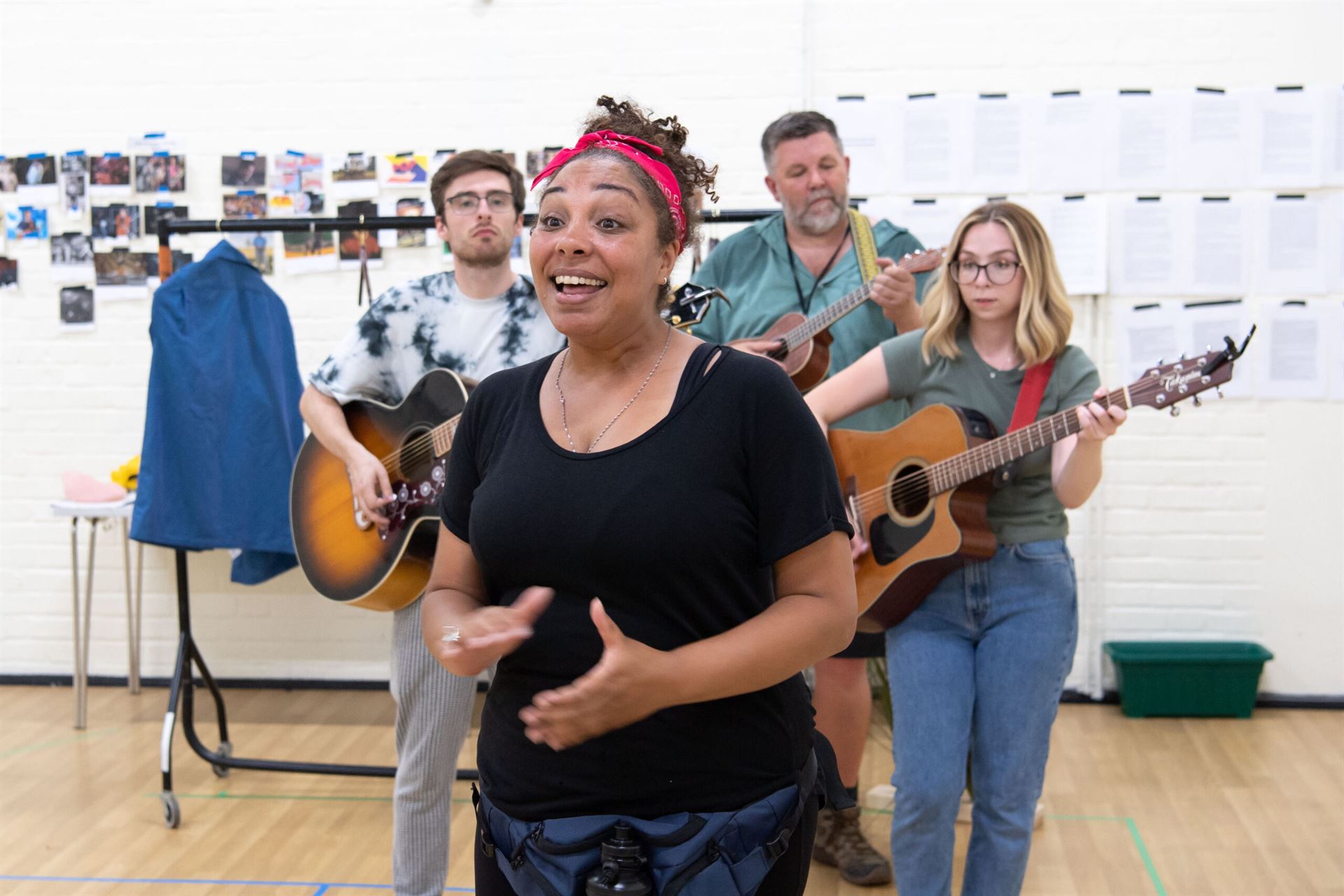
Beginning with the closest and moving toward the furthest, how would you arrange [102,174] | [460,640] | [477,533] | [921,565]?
[460,640], [477,533], [921,565], [102,174]

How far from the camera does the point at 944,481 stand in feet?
8.81

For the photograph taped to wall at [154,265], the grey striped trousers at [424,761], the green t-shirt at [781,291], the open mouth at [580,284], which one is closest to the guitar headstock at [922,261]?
the green t-shirt at [781,291]

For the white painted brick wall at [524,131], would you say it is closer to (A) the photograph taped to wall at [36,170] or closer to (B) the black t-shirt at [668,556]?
(A) the photograph taped to wall at [36,170]

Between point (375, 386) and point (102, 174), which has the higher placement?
point (102, 174)

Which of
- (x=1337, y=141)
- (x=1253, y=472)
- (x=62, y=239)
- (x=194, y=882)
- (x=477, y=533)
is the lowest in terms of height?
(x=194, y=882)

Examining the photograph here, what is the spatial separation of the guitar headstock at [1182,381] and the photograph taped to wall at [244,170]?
3653mm

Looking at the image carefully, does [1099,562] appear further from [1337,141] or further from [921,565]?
[921,565]

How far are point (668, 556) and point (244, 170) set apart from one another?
4131mm

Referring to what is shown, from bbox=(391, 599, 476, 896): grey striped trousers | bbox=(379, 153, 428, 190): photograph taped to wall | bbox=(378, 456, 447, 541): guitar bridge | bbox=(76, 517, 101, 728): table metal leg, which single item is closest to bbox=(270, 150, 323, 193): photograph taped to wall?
bbox=(379, 153, 428, 190): photograph taped to wall

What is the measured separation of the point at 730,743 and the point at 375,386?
181 cm

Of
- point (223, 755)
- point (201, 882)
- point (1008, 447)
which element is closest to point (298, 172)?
point (223, 755)

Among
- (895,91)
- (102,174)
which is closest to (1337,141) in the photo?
(895,91)

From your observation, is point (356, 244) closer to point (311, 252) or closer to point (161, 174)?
point (311, 252)

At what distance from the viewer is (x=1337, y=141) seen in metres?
4.60
